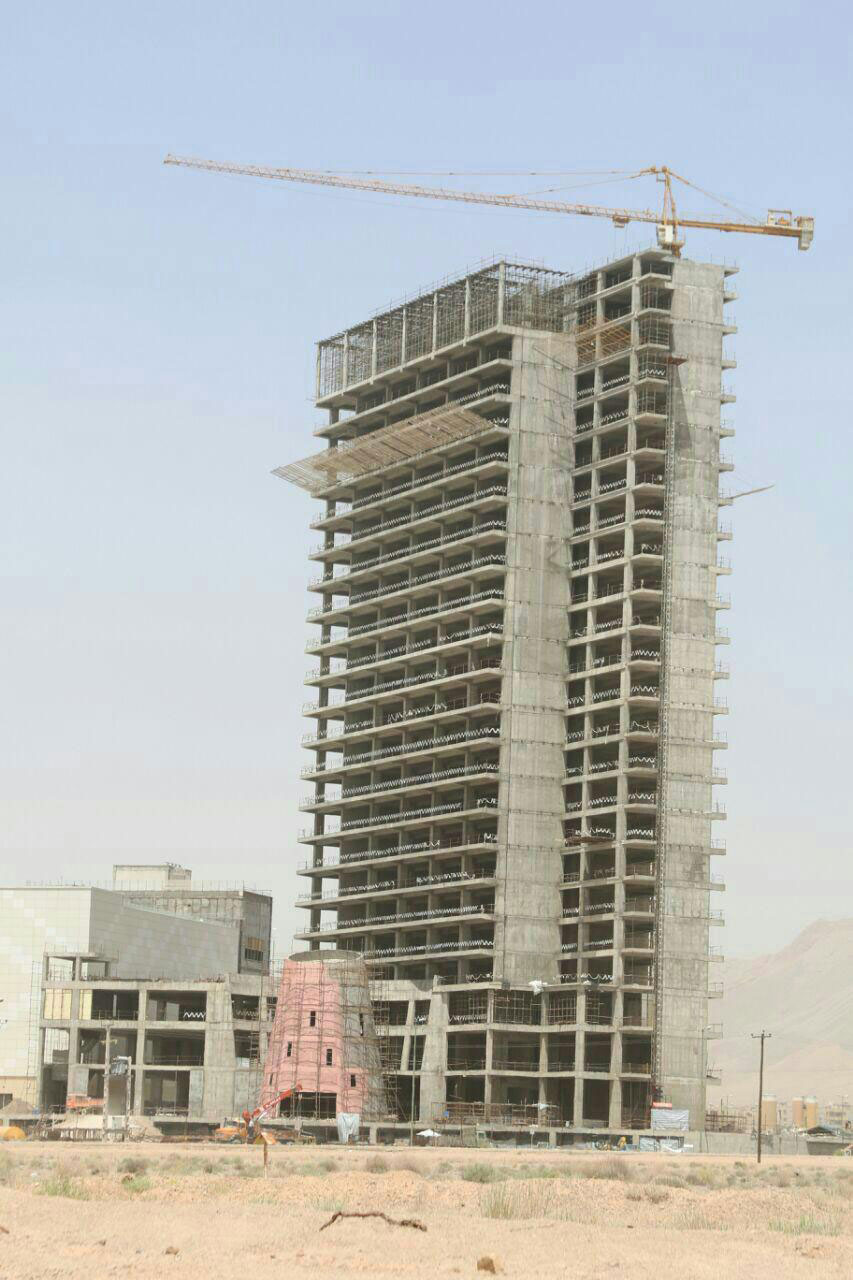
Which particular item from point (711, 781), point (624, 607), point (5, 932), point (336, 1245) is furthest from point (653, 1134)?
point (336, 1245)

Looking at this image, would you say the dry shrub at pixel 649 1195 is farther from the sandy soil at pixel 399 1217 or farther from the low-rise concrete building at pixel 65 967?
the low-rise concrete building at pixel 65 967

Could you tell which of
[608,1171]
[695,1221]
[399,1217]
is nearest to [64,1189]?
[399,1217]

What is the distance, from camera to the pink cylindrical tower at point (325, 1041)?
151 meters

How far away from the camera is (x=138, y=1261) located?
4809 cm

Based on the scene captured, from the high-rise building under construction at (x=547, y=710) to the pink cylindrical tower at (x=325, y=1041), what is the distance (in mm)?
4969

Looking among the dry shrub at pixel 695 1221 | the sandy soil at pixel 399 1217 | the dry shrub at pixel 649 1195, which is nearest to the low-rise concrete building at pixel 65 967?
the sandy soil at pixel 399 1217

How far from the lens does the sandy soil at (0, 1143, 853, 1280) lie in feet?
162

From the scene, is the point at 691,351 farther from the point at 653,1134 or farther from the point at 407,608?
the point at 653,1134

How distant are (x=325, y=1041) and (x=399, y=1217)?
3636 inches

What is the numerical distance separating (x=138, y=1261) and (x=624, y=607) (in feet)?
372

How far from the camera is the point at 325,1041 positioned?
15275cm

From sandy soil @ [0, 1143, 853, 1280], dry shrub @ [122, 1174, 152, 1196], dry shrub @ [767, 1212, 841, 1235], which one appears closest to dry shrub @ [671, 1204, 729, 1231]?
sandy soil @ [0, 1143, 853, 1280]

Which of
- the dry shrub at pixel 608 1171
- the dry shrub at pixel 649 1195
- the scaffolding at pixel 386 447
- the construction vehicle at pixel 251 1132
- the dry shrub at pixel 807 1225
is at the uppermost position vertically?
the scaffolding at pixel 386 447

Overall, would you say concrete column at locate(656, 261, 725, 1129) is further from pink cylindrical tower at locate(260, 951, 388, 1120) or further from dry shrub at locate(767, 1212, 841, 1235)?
dry shrub at locate(767, 1212, 841, 1235)
